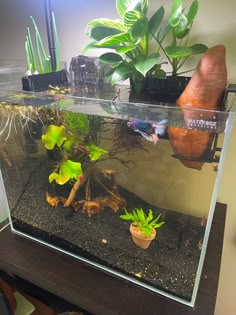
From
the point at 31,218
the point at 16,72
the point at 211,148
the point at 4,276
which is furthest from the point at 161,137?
the point at 4,276

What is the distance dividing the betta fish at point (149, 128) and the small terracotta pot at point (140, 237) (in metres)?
0.24

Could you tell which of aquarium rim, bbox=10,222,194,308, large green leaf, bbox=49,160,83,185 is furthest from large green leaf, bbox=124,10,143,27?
aquarium rim, bbox=10,222,194,308

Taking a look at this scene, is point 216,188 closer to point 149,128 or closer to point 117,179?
point 149,128

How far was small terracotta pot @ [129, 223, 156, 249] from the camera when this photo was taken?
0.61m

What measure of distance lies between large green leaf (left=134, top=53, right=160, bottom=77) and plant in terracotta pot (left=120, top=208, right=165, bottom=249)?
1.18 ft

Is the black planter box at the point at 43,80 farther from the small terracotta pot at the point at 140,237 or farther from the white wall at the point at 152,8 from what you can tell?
the small terracotta pot at the point at 140,237

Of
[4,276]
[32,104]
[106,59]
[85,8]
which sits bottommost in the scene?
[4,276]

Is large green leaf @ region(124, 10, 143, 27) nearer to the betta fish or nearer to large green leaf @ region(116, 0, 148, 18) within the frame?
large green leaf @ region(116, 0, 148, 18)

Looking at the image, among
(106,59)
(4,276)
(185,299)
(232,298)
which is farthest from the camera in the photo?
(232,298)

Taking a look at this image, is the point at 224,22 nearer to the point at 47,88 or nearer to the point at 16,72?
the point at 47,88

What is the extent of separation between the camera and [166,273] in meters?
0.58

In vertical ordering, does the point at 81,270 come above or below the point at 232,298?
above

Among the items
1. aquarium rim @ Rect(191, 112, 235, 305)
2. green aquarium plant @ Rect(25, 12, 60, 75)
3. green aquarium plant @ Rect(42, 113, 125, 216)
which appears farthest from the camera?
green aquarium plant @ Rect(25, 12, 60, 75)

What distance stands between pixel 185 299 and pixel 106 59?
653 millimetres
